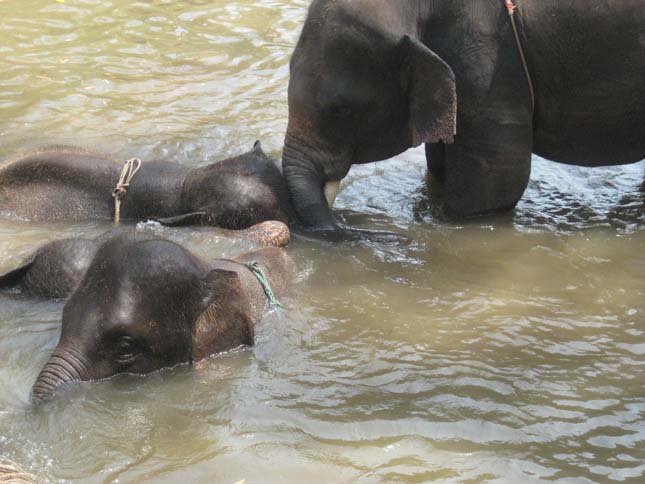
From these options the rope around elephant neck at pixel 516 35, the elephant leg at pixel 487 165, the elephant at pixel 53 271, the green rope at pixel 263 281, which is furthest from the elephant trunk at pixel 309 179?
the elephant at pixel 53 271

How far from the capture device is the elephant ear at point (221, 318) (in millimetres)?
4984

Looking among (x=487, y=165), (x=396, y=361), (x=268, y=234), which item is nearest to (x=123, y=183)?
(x=268, y=234)

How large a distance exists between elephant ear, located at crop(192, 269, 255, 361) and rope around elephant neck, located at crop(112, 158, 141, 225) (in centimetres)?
225

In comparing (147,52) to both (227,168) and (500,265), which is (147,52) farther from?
(500,265)

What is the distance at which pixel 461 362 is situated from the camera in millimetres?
5070

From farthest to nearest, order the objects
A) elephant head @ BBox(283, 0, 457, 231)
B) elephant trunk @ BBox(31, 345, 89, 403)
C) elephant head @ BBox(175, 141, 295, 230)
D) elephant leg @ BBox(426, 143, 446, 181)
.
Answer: elephant leg @ BBox(426, 143, 446, 181) < elephant head @ BBox(175, 141, 295, 230) < elephant head @ BBox(283, 0, 457, 231) < elephant trunk @ BBox(31, 345, 89, 403)

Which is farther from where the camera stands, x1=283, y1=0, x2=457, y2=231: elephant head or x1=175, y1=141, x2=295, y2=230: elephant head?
x1=175, y1=141, x2=295, y2=230: elephant head

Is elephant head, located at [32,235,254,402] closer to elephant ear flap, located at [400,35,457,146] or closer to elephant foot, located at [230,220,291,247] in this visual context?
elephant foot, located at [230,220,291,247]

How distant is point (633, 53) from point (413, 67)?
1.55 metres

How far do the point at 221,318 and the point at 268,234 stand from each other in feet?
5.20

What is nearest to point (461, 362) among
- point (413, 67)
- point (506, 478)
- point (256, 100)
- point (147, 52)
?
point (506, 478)

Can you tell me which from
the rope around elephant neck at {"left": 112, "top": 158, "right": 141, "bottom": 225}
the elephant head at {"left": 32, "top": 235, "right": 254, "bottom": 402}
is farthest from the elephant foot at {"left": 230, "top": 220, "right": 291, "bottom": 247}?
the elephant head at {"left": 32, "top": 235, "right": 254, "bottom": 402}

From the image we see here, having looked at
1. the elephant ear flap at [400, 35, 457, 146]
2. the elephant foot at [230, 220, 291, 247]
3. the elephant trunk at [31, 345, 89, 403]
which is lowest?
the elephant foot at [230, 220, 291, 247]

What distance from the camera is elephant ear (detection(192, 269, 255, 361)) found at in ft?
16.4
